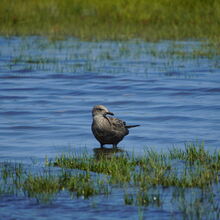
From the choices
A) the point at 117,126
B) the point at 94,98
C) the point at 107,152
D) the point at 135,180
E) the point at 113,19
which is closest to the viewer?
the point at 135,180

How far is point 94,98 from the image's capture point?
18391 millimetres

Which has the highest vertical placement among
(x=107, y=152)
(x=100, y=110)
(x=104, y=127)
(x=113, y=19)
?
(x=113, y=19)

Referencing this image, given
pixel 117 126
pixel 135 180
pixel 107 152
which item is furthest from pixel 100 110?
pixel 135 180

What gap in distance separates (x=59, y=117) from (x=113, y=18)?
1726cm

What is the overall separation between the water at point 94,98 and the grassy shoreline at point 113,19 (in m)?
1.77

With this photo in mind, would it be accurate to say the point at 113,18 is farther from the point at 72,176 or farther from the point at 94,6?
the point at 72,176

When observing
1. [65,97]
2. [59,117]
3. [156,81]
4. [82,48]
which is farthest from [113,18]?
[59,117]

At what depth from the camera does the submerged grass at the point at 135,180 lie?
8008 millimetres

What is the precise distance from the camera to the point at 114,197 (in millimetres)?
8273

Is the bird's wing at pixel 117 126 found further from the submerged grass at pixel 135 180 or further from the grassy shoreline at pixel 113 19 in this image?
the grassy shoreline at pixel 113 19

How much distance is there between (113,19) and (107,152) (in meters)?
20.9

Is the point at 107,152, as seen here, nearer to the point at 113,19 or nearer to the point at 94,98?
the point at 94,98

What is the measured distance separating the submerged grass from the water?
0.29 metres

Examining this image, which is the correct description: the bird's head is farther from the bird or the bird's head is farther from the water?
the water
